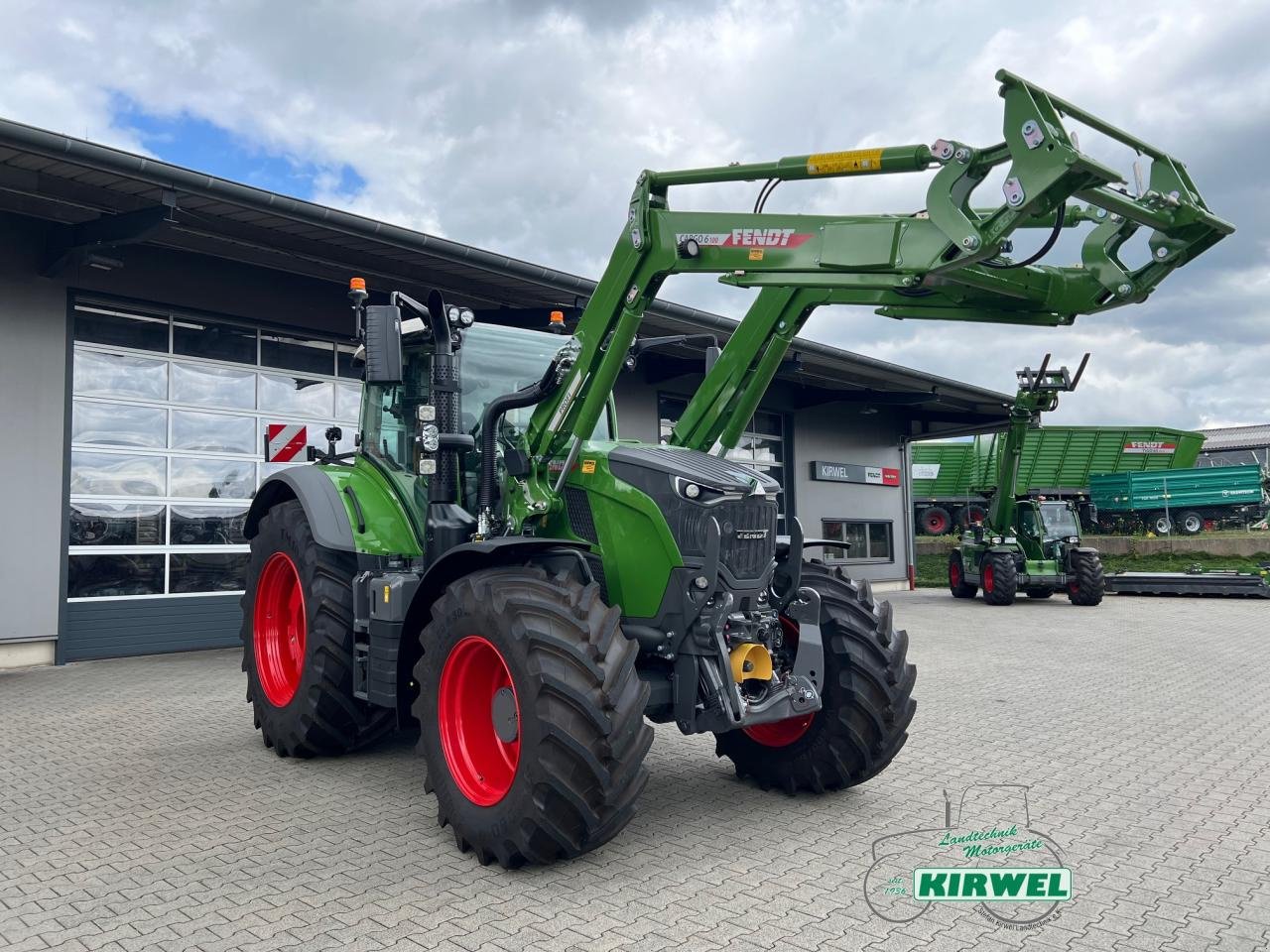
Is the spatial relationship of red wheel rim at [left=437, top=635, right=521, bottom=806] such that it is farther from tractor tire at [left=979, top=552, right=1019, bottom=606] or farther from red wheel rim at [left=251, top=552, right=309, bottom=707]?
tractor tire at [left=979, top=552, right=1019, bottom=606]

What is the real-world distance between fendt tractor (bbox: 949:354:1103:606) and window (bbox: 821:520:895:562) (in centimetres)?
229

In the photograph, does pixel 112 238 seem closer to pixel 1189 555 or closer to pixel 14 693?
pixel 14 693

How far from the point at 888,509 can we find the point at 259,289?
50.9 feet

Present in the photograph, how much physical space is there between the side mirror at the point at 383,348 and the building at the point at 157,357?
446 centimetres

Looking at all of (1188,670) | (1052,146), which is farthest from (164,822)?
(1188,670)

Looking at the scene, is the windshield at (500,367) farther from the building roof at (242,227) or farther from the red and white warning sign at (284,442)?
the red and white warning sign at (284,442)

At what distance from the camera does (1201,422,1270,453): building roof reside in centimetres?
4850

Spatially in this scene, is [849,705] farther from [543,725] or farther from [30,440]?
[30,440]

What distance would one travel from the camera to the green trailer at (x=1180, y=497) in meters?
26.6

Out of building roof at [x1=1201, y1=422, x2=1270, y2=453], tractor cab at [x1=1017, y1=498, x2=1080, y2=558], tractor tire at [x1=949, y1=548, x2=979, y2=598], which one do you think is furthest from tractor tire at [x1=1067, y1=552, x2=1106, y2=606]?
building roof at [x1=1201, y1=422, x2=1270, y2=453]

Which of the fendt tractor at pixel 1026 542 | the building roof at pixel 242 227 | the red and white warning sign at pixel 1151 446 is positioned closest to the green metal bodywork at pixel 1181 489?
the red and white warning sign at pixel 1151 446

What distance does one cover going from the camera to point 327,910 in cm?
362

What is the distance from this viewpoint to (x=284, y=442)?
1088cm

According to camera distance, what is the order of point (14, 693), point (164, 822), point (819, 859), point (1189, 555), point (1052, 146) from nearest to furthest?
point (1052, 146)
point (819, 859)
point (164, 822)
point (14, 693)
point (1189, 555)
